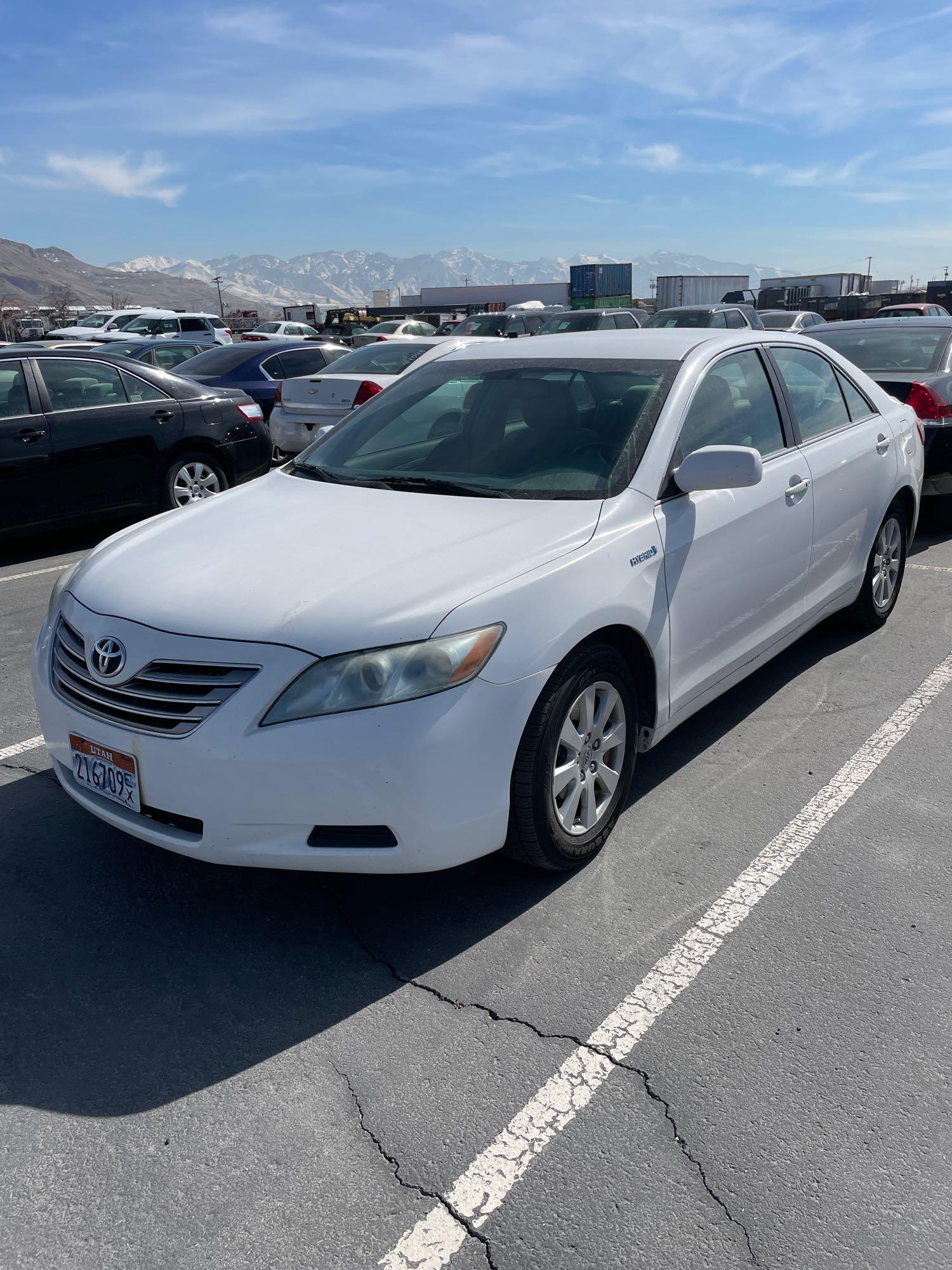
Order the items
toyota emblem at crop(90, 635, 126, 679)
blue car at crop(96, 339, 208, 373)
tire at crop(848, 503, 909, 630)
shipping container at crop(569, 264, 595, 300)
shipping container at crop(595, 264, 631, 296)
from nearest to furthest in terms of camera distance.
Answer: toyota emblem at crop(90, 635, 126, 679) < tire at crop(848, 503, 909, 630) < blue car at crop(96, 339, 208, 373) < shipping container at crop(595, 264, 631, 296) < shipping container at crop(569, 264, 595, 300)

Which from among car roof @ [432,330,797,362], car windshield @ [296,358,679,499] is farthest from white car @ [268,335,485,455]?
car windshield @ [296,358,679,499]

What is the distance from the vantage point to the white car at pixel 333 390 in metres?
10.3

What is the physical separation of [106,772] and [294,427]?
8.12 m

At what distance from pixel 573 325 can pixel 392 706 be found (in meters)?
19.5

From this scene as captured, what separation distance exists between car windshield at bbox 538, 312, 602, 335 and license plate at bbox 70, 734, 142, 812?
61.3 ft

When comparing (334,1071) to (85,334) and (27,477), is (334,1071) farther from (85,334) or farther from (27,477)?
(85,334)

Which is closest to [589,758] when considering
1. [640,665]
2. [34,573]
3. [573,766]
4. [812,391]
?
[573,766]

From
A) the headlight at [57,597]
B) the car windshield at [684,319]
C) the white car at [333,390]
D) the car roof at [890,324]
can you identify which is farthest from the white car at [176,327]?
the headlight at [57,597]

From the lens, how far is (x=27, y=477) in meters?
7.61

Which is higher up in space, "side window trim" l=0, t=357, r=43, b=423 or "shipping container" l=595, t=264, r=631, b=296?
"shipping container" l=595, t=264, r=631, b=296

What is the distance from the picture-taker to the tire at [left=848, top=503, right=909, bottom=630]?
5.42m

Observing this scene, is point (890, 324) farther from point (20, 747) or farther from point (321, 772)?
point (321, 772)

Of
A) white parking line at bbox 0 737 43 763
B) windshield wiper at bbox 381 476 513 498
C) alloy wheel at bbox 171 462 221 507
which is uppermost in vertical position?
windshield wiper at bbox 381 476 513 498

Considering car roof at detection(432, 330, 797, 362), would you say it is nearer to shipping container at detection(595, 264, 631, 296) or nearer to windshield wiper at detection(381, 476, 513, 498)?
windshield wiper at detection(381, 476, 513, 498)
